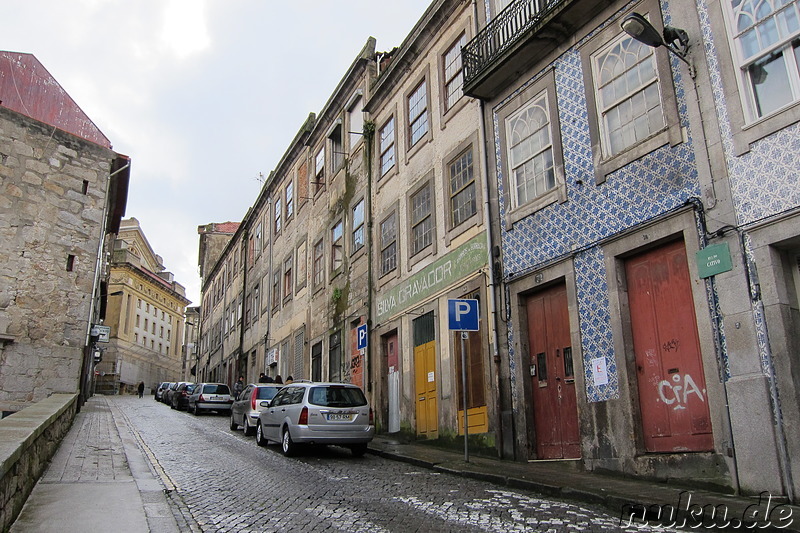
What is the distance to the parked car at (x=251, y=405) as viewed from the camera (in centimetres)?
1777

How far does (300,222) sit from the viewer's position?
27.6m

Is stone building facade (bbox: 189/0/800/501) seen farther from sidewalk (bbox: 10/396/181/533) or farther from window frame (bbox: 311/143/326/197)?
window frame (bbox: 311/143/326/197)

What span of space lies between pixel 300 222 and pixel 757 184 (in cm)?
2159

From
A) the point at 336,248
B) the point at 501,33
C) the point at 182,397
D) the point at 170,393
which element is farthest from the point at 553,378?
the point at 170,393

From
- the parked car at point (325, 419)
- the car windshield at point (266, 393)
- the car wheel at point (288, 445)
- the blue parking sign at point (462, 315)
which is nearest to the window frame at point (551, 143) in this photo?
the blue parking sign at point (462, 315)

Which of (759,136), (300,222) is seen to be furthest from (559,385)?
(300,222)

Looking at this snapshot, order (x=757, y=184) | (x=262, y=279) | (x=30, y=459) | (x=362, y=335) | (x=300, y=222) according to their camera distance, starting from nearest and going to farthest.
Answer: (x=30, y=459) < (x=757, y=184) < (x=362, y=335) < (x=300, y=222) < (x=262, y=279)

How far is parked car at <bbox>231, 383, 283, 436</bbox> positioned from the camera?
1777 cm

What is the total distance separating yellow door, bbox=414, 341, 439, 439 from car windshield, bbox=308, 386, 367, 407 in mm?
2316

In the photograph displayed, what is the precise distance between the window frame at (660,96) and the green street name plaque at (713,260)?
172cm

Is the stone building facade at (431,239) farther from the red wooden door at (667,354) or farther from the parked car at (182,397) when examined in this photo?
the parked car at (182,397)

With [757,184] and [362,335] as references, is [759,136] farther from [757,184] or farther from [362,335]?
[362,335]

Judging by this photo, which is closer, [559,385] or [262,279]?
[559,385]

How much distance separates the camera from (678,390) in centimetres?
881
